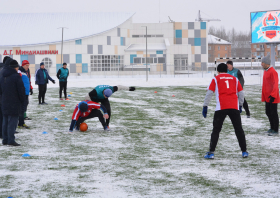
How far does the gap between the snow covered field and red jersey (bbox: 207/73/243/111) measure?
103cm

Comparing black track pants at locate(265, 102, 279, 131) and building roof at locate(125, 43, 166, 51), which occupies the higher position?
building roof at locate(125, 43, 166, 51)

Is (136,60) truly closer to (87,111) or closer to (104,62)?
(104,62)

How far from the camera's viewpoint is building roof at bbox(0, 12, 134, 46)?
58156mm

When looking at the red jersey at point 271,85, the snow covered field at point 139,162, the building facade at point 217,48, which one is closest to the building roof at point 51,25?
the snow covered field at point 139,162

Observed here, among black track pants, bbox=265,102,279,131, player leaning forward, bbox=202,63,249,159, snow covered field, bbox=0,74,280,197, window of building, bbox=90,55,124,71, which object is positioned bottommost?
snow covered field, bbox=0,74,280,197

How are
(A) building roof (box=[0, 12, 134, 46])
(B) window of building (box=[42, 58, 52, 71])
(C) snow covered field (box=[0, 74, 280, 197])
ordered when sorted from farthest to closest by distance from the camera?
(A) building roof (box=[0, 12, 134, 46]) < (B) window of building (box=[42, 58, 52, 71]) < (C) snow covered field (box=[0, 74, 280, 197])

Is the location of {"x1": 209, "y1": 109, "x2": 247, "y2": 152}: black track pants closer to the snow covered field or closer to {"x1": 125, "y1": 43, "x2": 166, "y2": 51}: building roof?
the snow covered field

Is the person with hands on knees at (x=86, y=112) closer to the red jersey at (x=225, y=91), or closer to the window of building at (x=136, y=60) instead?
the red jersey at (x=225, y=91)

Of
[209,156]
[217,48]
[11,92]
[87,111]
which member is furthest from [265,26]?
[217,48]

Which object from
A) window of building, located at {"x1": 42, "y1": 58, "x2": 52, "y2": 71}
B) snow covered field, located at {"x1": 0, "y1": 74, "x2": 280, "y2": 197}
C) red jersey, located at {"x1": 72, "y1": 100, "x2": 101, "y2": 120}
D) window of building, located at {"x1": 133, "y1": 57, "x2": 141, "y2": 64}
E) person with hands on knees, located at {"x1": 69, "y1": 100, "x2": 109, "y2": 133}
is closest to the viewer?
snow covered field, located at {"x1": 0, "y1": 74, "x2": 280, "y2": 197}

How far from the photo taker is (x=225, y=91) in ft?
21.9

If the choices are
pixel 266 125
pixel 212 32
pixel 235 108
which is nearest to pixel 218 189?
pixel 235 108

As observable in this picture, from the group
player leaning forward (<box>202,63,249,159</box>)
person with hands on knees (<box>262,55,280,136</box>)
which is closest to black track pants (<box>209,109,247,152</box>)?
player leaning forward (<box>202,63,249,159</box>)

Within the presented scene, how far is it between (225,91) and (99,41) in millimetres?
53578
